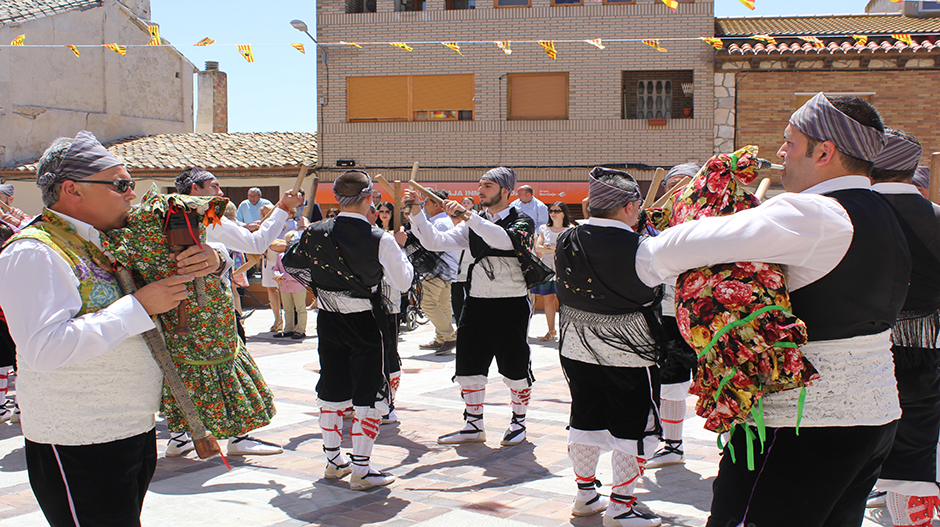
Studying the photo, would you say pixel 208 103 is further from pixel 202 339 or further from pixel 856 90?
pixel 202 339

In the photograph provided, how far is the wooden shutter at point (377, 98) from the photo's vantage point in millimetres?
19891

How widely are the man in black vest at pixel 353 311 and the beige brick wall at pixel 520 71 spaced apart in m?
14.5

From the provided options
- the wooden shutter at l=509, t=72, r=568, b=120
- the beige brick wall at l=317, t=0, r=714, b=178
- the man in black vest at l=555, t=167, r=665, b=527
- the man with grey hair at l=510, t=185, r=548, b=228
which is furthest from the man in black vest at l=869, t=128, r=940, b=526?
the wooden shutter at l=509, t=72, r=568, b=120

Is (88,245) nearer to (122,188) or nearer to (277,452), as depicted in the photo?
(122,188)

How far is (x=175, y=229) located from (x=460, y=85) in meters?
17.5

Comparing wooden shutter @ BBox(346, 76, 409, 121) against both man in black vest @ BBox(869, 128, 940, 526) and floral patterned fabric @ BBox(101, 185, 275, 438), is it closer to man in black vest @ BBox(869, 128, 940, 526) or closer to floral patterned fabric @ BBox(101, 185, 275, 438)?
floral patterned fabric @ BBox(101, 185, 275, 438)

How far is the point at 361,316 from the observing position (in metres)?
5.09

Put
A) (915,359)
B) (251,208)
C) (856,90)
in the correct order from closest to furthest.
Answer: (915,359) < (251,208) < (856,90)

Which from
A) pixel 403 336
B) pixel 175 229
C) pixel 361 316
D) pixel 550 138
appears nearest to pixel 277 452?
pixel 361 316

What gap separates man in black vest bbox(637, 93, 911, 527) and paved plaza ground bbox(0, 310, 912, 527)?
2047 mm

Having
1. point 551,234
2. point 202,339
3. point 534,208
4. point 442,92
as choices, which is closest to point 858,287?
point 202,339

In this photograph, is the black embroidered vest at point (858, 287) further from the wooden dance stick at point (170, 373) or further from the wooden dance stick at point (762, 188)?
the wooden dance stick at point (170, 373)

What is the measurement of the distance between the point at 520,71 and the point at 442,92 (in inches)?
80.4

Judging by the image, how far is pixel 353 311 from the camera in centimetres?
508
